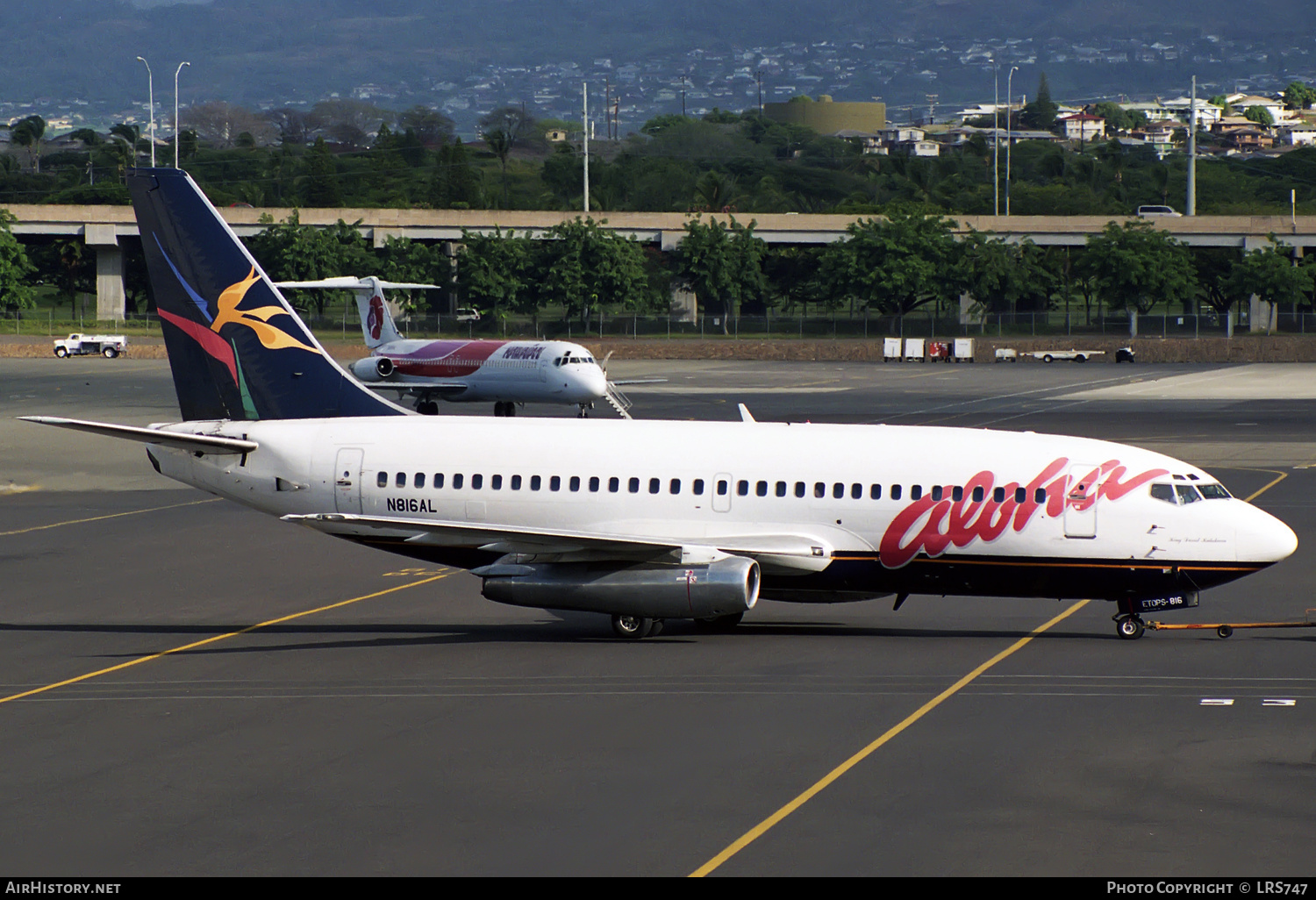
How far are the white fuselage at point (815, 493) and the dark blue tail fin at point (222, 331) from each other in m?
1.03

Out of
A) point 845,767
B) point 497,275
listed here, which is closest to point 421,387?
point 845,767

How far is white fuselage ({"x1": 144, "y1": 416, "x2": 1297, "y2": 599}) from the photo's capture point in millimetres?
28484

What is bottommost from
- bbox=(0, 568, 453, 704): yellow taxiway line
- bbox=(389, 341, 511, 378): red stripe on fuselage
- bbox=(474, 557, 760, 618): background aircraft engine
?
bbox=(0, 568, 453, 704): yellow taxiway line

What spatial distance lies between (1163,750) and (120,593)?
22.9 meters

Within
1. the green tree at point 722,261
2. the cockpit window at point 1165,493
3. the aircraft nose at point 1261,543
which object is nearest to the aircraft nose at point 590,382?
the cockpit window at point 1165,493

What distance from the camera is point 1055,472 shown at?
28938 mm

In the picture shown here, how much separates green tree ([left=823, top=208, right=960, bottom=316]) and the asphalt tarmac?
113420 mm

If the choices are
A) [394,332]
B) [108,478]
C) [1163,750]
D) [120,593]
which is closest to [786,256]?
[394,332]

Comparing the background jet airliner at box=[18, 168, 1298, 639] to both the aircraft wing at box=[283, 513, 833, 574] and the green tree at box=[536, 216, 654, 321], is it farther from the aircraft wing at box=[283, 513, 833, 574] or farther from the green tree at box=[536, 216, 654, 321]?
the green tree at box=[536, 216, 654, 321]

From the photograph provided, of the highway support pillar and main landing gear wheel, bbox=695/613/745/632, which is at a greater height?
the highway support pillar

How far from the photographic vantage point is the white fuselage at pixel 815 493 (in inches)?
1121

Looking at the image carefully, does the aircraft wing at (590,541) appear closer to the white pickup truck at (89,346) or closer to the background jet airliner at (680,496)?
the background jet airliner at (680,496)

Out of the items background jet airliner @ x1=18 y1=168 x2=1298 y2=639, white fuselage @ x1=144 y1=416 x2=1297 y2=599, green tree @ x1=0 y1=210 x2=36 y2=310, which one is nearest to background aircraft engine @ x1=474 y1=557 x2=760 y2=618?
background jet airliner @ x1=18 y1=168 x2=1298 y2=639

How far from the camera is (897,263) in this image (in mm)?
150000
